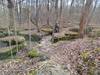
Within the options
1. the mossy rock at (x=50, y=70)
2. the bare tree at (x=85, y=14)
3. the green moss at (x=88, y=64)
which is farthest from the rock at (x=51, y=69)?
the bare tree at (x=85, y=14)

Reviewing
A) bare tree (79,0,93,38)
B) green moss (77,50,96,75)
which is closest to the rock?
green moss (77,50,96,75)

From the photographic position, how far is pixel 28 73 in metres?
4.47

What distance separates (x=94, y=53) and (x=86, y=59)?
0.39 meters

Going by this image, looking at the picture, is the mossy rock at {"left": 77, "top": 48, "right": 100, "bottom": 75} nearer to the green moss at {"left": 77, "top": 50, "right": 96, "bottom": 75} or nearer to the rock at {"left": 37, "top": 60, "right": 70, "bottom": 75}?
the green moss at {"left": 77, "top": 50, "right": 96, "bottom": 75}

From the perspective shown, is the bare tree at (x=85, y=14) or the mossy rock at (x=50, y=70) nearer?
the mossy rock at (x=50, y=70)

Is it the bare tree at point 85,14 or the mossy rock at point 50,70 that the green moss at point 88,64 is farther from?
the bare tree at point 85,14

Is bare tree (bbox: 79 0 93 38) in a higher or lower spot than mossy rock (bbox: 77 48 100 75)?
higher

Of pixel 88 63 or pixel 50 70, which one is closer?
pixel 50 70

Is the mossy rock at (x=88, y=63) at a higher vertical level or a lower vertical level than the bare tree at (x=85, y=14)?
lower

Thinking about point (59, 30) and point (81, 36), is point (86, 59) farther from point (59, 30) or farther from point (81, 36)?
point (59, 30)

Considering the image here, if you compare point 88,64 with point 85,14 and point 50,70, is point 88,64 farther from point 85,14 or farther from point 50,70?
point 85,14

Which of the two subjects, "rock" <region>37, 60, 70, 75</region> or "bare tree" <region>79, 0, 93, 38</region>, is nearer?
"rock" <region>37, 60, 70, 75</region>

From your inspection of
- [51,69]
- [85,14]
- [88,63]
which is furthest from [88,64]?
[85,14]

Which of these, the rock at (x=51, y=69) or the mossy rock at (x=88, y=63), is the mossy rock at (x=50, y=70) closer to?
the rock at (x=51, y=69)
